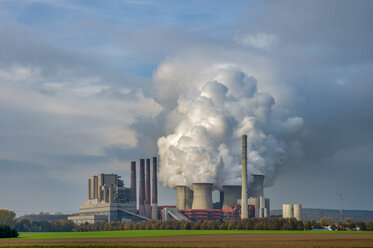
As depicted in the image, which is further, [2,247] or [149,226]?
[149,226]

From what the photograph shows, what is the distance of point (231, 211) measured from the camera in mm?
177875

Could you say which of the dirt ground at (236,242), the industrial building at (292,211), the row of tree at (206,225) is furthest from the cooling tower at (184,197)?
the dirt ground at (236,242)

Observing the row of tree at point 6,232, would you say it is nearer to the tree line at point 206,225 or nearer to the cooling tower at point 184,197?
the tree line at point 206,225

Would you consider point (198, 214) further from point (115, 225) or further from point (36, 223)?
point (36, 223)

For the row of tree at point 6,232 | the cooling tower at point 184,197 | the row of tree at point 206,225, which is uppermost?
the cooling tower at point 184,197

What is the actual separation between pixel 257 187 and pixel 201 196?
1672cm

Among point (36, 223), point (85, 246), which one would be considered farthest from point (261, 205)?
point (85, 246)

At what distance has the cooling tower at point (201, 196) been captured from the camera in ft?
591

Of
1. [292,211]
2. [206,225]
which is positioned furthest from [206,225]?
[292,211]

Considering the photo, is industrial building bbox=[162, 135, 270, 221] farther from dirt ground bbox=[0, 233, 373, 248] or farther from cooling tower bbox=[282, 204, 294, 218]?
dirt ground bbox=[0, 233, 373, 248]

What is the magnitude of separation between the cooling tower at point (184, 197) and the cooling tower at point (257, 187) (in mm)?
19656

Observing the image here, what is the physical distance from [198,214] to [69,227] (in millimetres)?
41039

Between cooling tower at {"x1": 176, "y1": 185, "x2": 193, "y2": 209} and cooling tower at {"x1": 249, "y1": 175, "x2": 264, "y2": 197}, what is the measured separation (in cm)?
1966

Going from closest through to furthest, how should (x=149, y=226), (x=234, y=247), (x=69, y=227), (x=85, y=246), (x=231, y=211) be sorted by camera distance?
(x=234, y=247) → (x=85, y=246) → (x=149, y=226) → (x=231, y=211) → (x=69, y=227)
